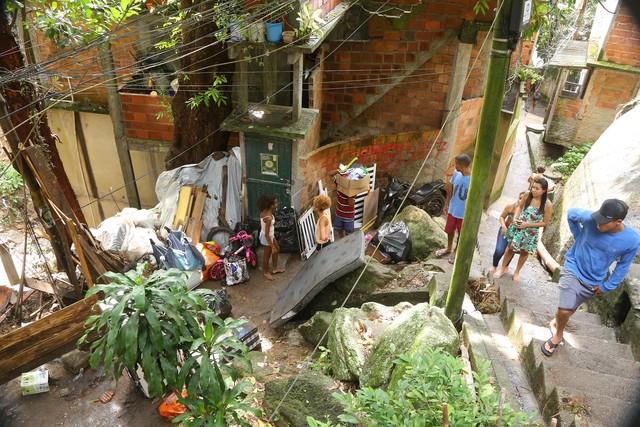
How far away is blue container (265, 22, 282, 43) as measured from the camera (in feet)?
21.6

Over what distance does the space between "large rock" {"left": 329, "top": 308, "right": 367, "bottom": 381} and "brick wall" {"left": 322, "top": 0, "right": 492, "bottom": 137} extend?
17.8ft

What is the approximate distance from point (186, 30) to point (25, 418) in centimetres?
616

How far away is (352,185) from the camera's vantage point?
26.9ft

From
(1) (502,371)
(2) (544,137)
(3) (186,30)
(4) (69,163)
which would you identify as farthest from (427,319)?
(2) (544,137)

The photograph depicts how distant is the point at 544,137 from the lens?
15.2 metres

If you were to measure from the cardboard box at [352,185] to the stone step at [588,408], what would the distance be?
531 centimetres

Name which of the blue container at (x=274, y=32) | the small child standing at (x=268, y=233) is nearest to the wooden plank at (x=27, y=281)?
the small child standing at (x=268, y=233)

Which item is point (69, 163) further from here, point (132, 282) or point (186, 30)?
point (132, 282)

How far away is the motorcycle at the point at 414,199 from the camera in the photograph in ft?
29.7

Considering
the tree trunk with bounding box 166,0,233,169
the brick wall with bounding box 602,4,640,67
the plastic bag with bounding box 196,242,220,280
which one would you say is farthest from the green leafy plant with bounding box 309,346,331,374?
the brick wall with bounding box 602,4,640,67

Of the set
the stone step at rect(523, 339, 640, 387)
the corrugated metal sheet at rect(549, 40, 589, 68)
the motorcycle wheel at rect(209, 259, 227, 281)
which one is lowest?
the motorcycle wheel at rect(209, 259, 227, 281)

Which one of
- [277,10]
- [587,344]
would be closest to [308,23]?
[277,10]

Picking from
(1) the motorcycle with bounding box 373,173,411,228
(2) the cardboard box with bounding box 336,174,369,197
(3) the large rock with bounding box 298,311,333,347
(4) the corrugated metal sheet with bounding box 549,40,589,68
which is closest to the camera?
(3) the large rock with bounding box 298,311,333,347

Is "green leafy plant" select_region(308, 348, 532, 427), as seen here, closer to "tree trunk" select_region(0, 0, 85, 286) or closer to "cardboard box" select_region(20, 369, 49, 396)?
"cardboard box" select_region(20, 369, 49, 396)
